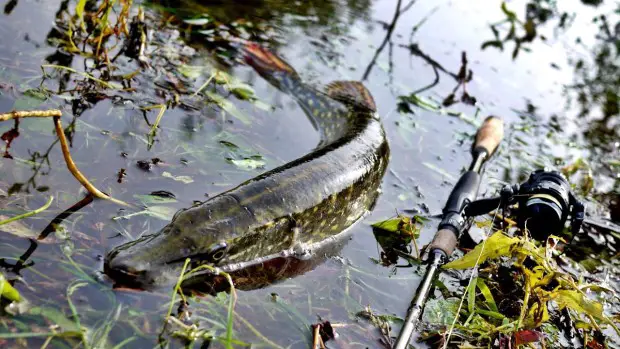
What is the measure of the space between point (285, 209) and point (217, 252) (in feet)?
1.86

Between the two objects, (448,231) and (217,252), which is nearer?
(217,252)

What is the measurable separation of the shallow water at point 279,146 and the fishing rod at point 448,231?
0.82 feet

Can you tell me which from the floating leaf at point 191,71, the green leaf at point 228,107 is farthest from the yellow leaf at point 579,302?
the floating leaf at point 191,71

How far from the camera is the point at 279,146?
4.23 m

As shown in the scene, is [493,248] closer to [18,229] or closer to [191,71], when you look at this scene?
[18,229]

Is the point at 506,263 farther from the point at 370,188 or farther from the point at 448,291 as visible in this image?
the point at 370,188

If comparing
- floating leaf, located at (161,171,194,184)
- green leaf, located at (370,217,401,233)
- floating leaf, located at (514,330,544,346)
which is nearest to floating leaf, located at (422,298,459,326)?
floating leaf, located at (514,330,544,346)

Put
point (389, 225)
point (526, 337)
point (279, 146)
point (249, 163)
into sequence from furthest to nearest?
point (279, 146) < point (249, 163) < point (389, 225) < point (526, 337)

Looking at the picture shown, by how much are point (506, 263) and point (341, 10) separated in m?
4.93

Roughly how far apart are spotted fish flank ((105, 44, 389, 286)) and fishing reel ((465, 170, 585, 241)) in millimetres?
805

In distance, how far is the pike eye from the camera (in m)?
2.72

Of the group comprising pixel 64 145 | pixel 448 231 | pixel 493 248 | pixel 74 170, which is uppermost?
pixel 64 145

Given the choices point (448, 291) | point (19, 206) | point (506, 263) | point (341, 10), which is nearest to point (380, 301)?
point (448, 291)

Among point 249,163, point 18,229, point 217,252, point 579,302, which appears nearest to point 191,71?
point 249,163
